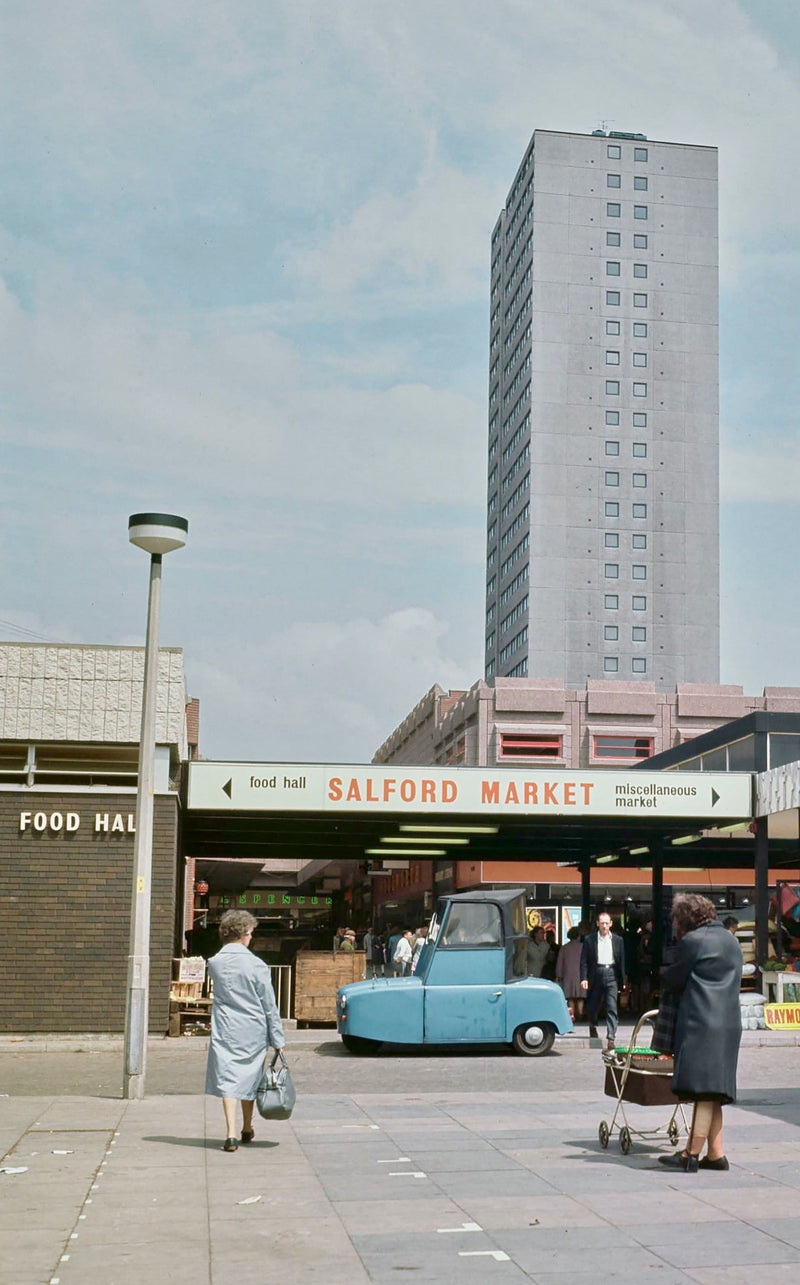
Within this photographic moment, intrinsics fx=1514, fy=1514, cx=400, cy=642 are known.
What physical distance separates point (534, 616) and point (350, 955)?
11353 cm

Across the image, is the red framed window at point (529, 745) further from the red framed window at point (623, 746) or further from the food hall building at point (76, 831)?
the food hall building at point (76, 831)

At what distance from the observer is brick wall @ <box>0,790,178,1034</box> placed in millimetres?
21297

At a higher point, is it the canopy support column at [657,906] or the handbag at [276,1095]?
the canopy support column at [657,906]

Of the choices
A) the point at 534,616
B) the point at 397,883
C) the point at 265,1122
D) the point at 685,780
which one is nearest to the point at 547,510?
the point at 534,616

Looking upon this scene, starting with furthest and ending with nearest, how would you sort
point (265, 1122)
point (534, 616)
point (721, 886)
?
point (534, 616) < point (721, 886) < point (265, 1122)

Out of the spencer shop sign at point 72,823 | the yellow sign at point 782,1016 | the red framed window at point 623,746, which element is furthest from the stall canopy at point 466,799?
the red framed window at point 623,746

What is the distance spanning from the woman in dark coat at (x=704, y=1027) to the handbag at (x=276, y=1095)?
2521 millimetres

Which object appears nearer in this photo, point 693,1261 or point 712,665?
point 693,1261

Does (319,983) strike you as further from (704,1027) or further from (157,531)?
(704,1027)

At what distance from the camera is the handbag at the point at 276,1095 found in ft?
33.4

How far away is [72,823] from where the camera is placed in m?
21.8

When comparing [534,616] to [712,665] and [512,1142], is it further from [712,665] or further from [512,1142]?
[512,1142]

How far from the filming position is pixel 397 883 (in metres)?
66.9

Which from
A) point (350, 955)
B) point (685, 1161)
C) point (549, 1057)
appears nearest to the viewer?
point (685, 1161)
